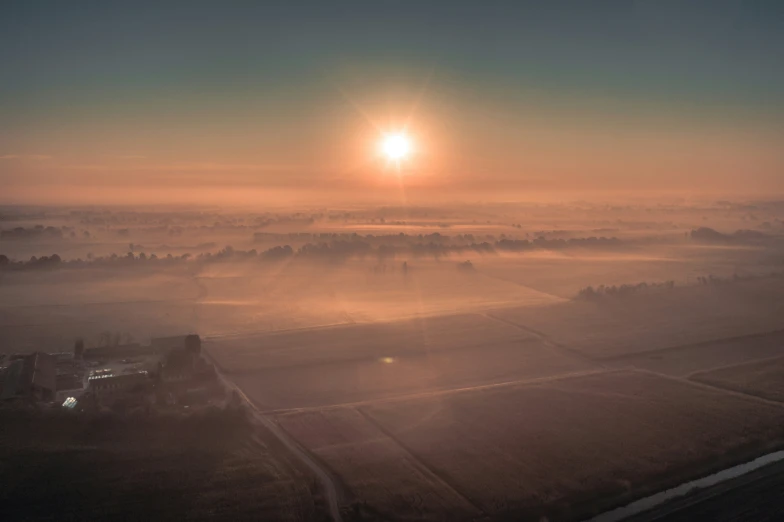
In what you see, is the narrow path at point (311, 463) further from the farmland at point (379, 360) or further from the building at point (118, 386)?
the building at point (118, 386)

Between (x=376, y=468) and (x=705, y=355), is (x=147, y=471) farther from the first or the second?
(x=705, y=355)

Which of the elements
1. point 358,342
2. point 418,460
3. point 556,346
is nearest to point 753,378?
point 556,346

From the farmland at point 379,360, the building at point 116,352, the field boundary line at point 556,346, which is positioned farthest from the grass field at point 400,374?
the building at point 116,352

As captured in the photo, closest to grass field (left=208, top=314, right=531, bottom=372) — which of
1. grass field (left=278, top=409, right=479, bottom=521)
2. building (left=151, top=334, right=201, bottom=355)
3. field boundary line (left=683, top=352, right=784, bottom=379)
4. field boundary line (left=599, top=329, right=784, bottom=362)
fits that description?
building (left=151, top=334, right=201, bottom=355)

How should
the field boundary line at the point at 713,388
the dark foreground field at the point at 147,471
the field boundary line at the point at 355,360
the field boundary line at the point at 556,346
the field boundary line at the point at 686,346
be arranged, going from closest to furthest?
the dark foreground field at the point at 147,471
the field boundary line at the point at 713,388
the field boundary line at the point at 355,360
the field boundary line at the point at 556,346
the field boundary line at the point at 686,346

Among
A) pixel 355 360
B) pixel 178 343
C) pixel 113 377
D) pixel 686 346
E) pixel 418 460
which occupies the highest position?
pixel 178 343

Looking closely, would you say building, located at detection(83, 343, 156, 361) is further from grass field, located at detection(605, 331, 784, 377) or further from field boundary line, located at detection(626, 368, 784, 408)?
field boundary line, located at detection(626, 368, 784, 408)

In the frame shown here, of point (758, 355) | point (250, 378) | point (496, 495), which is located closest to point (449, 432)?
point (496, 495)
